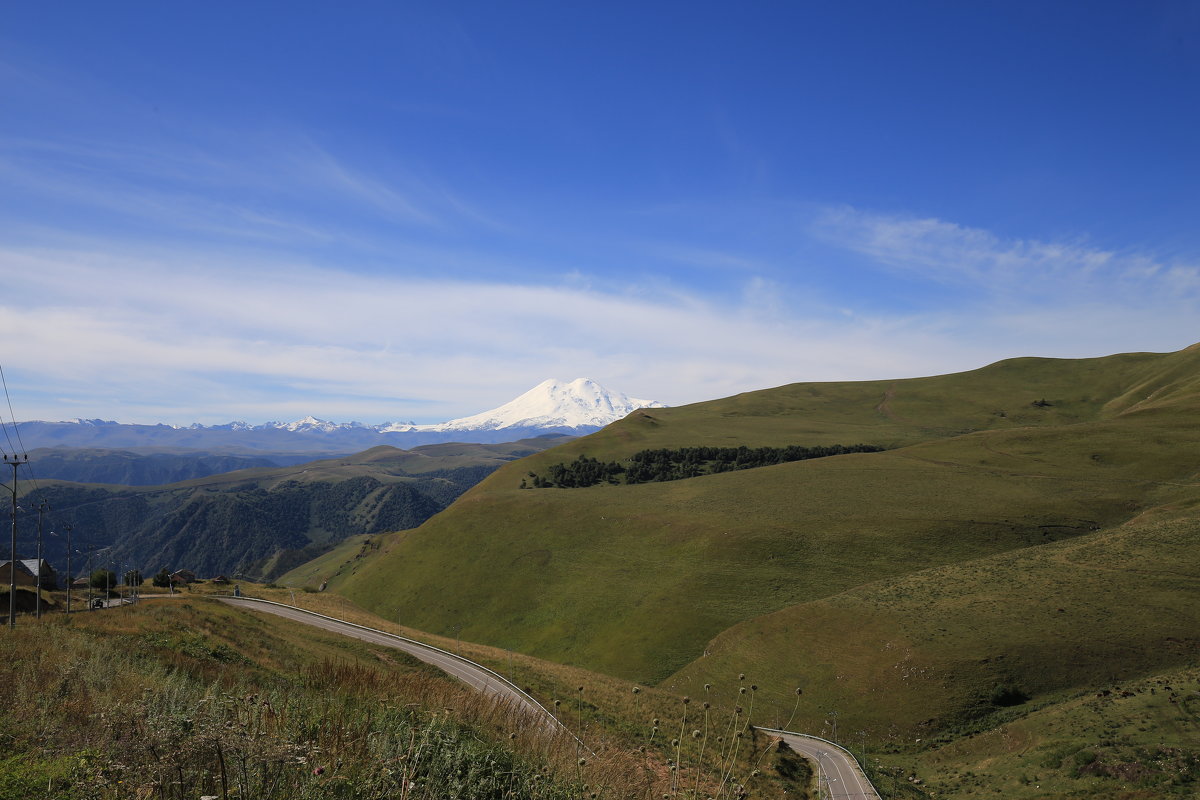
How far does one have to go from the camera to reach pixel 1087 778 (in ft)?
100

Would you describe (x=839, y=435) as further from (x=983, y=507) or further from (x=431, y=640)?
(x=431, y=640)

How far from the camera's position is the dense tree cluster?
15400 centimetres

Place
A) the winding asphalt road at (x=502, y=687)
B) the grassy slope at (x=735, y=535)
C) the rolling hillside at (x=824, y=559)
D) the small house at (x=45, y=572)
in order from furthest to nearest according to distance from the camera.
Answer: the grassy slope at (x=735, y=535), the small house at (x=45, y=572), the rolling hillside at (x=824, y=559), the winding asphalt road at (x=502, y=687)

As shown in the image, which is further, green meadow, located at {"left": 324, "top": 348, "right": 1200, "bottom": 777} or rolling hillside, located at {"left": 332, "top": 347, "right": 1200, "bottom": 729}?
rolling hillside, located at {"left": 332, "top": 347, "right": 1200, "bottom": 729}

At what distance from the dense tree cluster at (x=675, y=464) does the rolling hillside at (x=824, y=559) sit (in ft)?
63.9

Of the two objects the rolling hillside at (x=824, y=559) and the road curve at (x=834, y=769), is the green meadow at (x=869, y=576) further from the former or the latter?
the road curve at (x=834, y=769)

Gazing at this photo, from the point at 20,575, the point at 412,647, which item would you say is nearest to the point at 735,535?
the point at 412,647

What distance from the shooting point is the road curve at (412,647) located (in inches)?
1404

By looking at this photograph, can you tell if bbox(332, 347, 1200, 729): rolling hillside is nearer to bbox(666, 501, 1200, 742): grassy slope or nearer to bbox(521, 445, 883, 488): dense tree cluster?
bbox(666, 501, 1200, 742): grassy slope

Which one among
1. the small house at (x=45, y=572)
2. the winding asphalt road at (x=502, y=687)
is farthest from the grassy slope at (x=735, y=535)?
the small house at (x=45, y=572)

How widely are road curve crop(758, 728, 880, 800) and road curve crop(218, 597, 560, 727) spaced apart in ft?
51.9

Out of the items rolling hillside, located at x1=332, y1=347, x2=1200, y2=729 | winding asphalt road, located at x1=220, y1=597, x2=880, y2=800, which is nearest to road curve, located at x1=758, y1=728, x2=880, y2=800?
winding asphalt road, located at x1=220, y1=597, x2=880, y2=800

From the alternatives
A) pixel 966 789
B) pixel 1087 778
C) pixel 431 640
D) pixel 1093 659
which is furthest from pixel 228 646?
pixel 1093 659

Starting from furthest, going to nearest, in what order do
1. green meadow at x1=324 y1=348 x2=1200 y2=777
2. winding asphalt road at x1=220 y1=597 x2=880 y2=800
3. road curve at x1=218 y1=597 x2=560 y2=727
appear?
green meadow at x1=324 y1=348 x2=1200 y2=777, road curve at x1=218 y1=597 x2=560 y2=727, winding asphalt road at x1=220 y1=597 x2=880 y2=800
